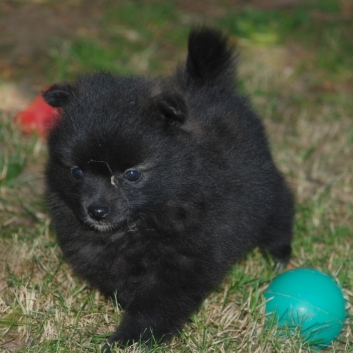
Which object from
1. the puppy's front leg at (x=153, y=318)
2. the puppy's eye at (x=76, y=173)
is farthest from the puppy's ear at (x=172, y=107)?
the puppy's front leg at (x=153, y=318)

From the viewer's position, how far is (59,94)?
356 cm

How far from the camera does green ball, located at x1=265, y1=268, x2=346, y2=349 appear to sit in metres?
3.69

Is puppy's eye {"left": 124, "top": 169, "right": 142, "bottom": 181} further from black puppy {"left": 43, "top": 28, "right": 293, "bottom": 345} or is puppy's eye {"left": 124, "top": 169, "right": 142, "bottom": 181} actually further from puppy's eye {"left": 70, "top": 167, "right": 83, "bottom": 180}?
puppy's eye {"left": 70, "top": 167, "right": 83, "bottom": 180}

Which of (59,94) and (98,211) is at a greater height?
(59,94)

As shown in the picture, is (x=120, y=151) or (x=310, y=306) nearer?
(x=120, y=151)

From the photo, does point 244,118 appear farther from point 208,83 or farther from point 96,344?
point 96,344

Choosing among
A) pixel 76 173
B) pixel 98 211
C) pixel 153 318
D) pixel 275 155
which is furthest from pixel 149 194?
pixel 275 155

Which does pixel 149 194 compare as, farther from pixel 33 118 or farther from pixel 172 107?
pixel 33 118

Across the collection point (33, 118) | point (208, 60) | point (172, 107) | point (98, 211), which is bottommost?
point (33, 118)

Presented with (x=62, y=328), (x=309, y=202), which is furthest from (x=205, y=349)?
(x=309, y=202)

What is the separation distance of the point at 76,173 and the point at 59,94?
1.47 feet

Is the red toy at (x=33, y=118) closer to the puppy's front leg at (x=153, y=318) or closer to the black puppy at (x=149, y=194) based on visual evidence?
the black puppy at (x=149, y=194)

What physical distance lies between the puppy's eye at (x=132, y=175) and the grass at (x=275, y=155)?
86cm

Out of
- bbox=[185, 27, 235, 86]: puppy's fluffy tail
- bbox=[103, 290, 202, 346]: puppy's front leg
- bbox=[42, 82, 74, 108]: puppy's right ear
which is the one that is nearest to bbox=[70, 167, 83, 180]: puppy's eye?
bbox=[42, 82, 74, 108]: puppy's right ear
